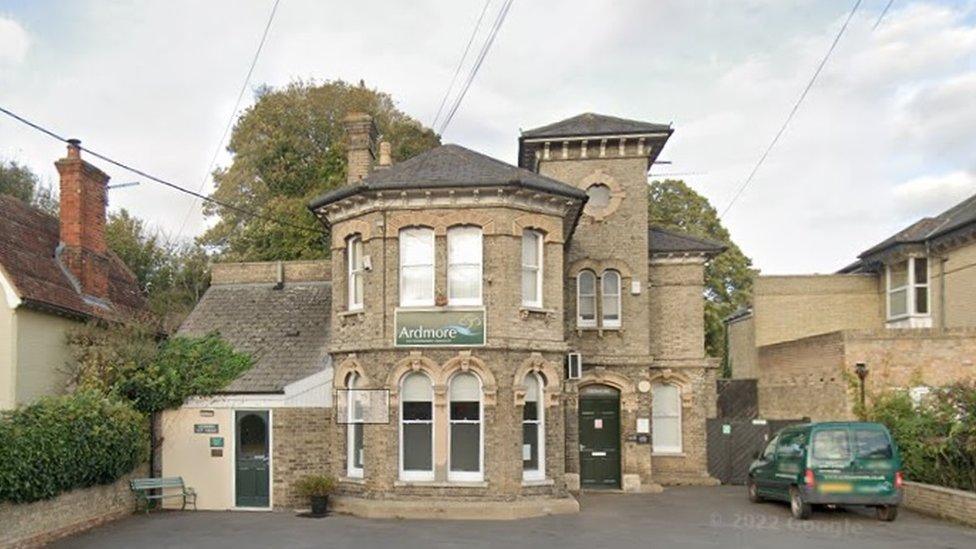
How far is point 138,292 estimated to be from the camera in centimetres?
2392

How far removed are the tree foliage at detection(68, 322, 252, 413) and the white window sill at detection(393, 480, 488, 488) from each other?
4.80 meters

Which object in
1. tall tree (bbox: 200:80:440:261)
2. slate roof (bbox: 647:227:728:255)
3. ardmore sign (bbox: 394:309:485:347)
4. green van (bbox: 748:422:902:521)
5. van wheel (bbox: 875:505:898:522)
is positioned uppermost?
tall tree (bbox: 200:80:440:261)

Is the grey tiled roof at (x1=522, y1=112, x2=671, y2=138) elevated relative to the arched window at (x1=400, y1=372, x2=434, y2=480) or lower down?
elevated

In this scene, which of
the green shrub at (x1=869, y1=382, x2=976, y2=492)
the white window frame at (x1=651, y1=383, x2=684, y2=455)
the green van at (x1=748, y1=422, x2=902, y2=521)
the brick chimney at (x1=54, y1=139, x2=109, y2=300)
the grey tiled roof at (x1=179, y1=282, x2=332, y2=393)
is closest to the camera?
the green van at (x1=748, y1=422, x2=902, y2=521)

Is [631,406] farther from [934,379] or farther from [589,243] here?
[934,379]

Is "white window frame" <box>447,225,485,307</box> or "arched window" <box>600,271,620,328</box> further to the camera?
"arched window" <box>600,271,620,328</box>

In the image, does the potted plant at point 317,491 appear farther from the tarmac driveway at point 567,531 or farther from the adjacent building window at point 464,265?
the adjacent building window at point 464,265

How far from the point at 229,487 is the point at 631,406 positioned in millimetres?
9922

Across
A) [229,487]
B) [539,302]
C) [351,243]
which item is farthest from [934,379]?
[229,487]

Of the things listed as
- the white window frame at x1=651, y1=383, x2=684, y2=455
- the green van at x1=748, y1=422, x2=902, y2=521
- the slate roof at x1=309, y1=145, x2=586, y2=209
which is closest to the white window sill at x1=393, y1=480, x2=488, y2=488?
the slate roof at x1=309, y1=145, x2=586, y2=209

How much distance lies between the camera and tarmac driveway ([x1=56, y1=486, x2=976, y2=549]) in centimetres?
1328

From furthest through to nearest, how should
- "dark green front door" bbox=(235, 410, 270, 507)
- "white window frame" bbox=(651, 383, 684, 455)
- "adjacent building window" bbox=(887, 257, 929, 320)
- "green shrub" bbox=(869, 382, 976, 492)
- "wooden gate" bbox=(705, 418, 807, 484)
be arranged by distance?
"adjacent building window" bbox=(887, 257, 929, 320), "wooden gate" bbox=(705, 418, 807, 484), "white window frame" bbox=(651, 383, 684, 455), "dark green front door" bbox=(235, 410, 270, 507), "green shrub" bbox=(869, 382, 976, 492)

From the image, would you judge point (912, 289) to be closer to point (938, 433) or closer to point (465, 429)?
point (938, 433)

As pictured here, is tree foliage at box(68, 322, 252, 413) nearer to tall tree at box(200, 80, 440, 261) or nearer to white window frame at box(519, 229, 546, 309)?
white window frame at box(519, 229, 546, 309)
